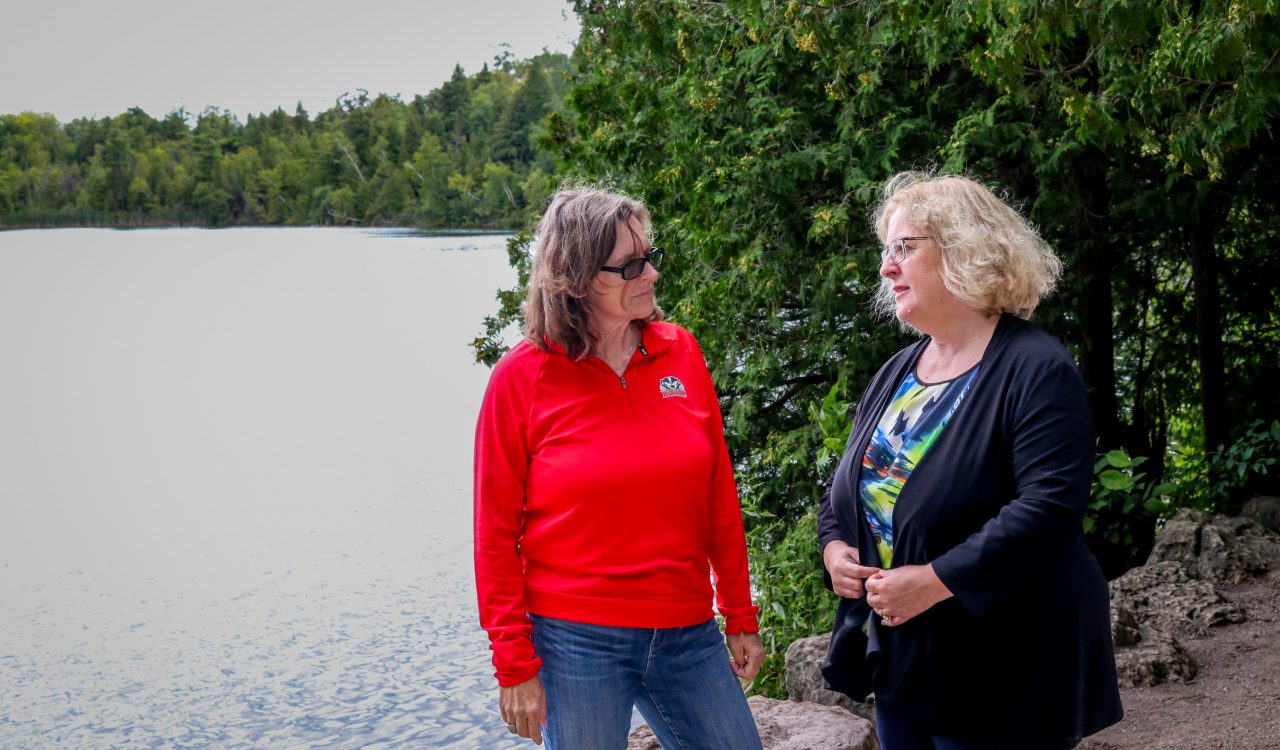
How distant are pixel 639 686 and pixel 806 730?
47.5 inches

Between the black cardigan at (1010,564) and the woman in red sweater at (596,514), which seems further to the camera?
the woman in red sweater at (596,514)

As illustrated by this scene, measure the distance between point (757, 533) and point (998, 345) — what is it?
20.6 feet

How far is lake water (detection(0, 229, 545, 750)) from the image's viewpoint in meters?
11.6

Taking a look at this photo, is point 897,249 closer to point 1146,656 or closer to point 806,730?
point 806,730

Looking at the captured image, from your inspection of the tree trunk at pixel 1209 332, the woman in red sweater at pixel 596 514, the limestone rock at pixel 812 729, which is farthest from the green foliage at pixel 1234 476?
the woman in red sweater at pixel 596 514

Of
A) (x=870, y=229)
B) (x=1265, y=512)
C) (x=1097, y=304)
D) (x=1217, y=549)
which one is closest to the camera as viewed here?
(x=1217, y=549)

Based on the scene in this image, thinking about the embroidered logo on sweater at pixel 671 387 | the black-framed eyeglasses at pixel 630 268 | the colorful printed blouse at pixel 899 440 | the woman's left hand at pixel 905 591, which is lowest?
the woman's left hand at pixel 905 591

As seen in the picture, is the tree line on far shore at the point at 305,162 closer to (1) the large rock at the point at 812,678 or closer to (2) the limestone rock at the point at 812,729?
(1) the large rock at the point at 812,678

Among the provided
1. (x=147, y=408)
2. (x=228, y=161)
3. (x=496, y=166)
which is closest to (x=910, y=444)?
(x=147, y=408)

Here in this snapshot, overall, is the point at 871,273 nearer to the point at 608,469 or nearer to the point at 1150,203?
the point at 1150,203

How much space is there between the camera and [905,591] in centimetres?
202

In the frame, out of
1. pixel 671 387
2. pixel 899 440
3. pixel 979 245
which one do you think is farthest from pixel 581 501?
pixel 979 245

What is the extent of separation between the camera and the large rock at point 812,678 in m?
3.73

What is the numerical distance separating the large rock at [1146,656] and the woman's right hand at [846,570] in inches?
79.1
